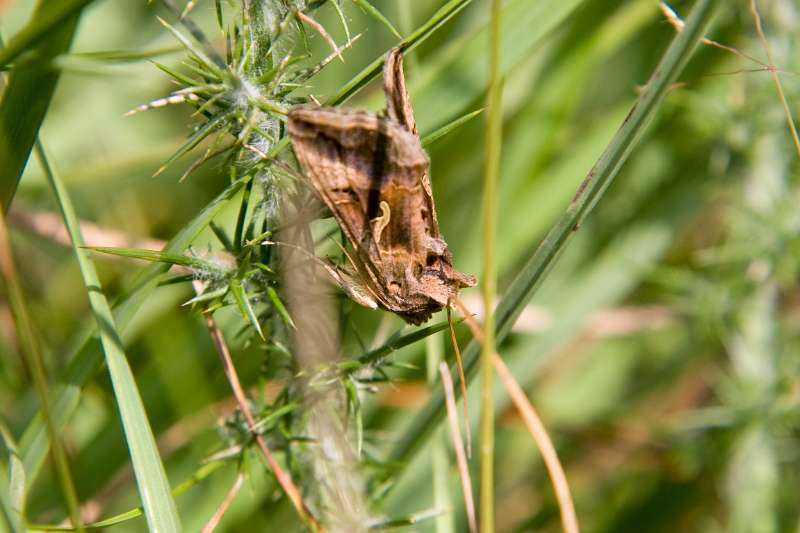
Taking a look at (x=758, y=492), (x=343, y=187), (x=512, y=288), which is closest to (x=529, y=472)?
(x=758, y=492)

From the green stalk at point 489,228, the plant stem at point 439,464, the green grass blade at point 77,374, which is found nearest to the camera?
the green stalk at point 489,228

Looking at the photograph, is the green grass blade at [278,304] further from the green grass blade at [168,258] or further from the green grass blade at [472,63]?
the green grass blade at [472,63]

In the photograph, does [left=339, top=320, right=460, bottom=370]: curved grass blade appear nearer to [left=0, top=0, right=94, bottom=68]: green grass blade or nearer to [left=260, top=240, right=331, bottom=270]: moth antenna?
[left=260, top=240, right=331, bottom=270]: moth antenna

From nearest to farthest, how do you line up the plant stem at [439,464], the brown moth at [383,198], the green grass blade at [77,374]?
the brown moth at [383,198], the green grass blade at [77,374], the plant stem at [439,464]

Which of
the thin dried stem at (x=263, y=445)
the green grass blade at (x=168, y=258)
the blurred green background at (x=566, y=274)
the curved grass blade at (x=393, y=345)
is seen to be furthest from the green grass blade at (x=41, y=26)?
the blurred green background at (x=566, y=274)

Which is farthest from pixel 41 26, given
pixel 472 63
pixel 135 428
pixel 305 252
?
pixel 472 63

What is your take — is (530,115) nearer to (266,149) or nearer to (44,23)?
(266,149)

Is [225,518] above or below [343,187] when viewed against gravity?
below

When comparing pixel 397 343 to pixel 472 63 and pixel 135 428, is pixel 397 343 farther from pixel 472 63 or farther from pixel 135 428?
pixel 472 63
